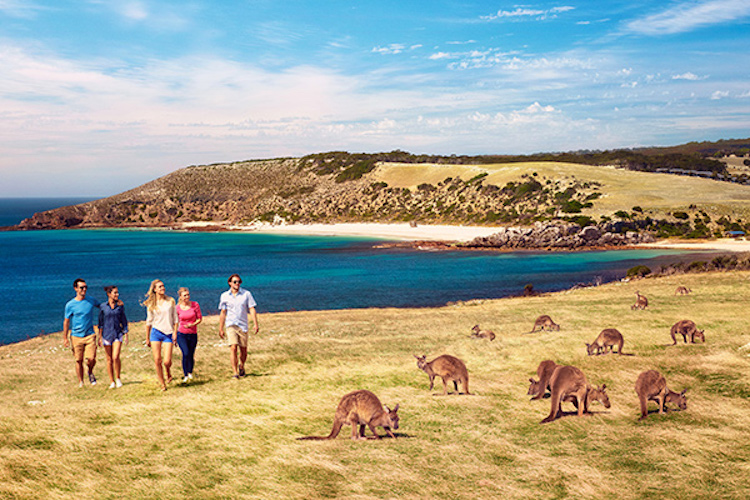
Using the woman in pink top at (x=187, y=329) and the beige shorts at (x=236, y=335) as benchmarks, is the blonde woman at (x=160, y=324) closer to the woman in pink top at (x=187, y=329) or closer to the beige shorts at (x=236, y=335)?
the woman in pink top at (x=187, y=329)

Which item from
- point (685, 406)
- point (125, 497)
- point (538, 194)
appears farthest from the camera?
point (538, 194)

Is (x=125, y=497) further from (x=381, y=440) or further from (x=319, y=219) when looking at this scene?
(x=319, y=219)

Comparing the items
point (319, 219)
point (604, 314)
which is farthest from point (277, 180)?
point (604, 314)

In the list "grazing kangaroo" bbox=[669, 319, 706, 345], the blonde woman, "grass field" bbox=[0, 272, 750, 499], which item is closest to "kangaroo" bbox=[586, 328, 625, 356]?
"grass field" bbox=[0, 272, 750, 499]

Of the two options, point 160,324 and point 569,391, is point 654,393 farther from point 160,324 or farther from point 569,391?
point 160,324

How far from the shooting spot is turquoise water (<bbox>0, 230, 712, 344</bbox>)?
4153 centimetres

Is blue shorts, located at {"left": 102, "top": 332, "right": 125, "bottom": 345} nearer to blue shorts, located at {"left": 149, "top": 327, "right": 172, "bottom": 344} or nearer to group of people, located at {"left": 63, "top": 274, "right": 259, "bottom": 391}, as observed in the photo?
group of people, located at {"left": 63, "top": 274, "right": 259, "bottom": 391}

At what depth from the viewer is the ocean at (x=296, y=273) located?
41438 mm

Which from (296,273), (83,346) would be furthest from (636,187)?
(83,346)

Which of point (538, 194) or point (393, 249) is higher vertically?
point (538, 194)

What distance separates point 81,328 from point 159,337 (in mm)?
2013

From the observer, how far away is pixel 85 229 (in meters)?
165

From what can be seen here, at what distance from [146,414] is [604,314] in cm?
1710

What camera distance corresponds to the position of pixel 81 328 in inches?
510
